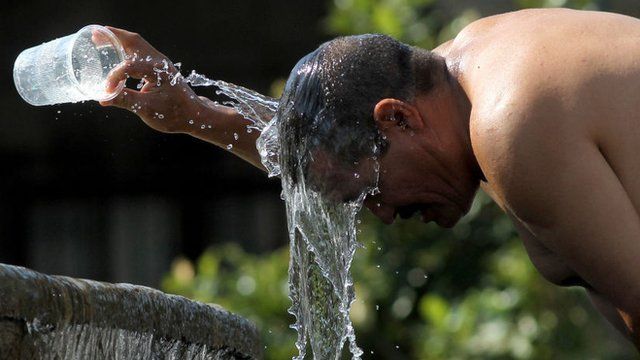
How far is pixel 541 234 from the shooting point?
9.58 ft

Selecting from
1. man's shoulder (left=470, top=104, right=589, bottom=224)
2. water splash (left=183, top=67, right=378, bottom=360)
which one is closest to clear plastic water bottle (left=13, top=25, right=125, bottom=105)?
water splash (left=183, top=67, right=378, bottom=360)

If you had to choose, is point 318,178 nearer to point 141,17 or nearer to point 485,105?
point 485,105

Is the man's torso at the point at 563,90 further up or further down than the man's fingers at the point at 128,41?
further down

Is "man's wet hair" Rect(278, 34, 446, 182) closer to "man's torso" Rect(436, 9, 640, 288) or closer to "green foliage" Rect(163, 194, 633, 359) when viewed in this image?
"man's torso" Rect(436, 9, 640, 288)

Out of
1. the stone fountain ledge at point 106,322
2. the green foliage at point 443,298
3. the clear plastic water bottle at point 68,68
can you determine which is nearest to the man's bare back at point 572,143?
the stone fountain ledge at point 106,322

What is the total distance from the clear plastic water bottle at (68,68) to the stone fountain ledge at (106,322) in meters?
0.73

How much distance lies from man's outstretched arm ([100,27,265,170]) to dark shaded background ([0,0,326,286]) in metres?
4.99

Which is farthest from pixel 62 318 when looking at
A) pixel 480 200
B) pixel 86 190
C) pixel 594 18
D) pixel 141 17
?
pixel 86 190

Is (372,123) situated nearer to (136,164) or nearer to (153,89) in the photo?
(153,89)

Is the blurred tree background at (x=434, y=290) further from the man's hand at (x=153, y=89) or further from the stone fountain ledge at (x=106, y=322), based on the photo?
the stone fountain ledge at (x=106, y=322)

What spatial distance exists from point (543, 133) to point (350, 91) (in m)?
0.51

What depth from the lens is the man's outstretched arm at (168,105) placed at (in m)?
3.64

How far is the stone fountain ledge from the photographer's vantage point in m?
2.36

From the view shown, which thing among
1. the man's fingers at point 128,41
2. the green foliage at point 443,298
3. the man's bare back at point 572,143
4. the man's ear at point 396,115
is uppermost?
the man's fingers at point 128,41
